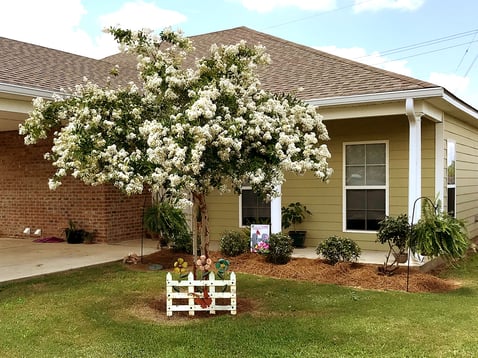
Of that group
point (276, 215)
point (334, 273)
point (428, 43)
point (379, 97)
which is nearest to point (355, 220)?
point (276, 215)

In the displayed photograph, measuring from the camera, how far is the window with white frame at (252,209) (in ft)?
33.9

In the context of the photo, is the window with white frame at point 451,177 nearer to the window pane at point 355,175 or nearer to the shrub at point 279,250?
the window pane at point 355,175

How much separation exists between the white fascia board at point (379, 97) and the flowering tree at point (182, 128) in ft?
8.89

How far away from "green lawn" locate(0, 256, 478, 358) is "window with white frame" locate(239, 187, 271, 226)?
11.4 feet

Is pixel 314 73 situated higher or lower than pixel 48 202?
higher

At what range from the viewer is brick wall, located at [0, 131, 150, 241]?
36.7 feet

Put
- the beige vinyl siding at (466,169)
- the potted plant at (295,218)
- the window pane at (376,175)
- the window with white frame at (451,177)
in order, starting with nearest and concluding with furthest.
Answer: the window pane at (376,175), the potted plant at (295,218), the window with white frame at (451,177), the beige vinyl siding at (466,169)

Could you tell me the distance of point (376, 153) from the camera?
9.27 m

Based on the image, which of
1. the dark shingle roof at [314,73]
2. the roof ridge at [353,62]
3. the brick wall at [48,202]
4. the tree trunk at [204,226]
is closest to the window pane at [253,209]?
the brick wall at [48,202]

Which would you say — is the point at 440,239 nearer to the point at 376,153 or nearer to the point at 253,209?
the point at 376,153

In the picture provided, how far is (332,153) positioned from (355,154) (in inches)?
17.5

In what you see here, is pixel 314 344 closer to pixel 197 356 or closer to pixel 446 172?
pixel 197 356

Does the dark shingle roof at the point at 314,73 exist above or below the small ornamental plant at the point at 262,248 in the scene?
above

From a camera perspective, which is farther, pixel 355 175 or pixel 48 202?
pixel 48 202
